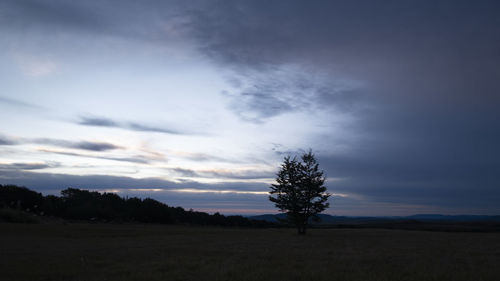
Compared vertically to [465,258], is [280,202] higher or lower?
higher

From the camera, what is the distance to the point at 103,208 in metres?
81.8

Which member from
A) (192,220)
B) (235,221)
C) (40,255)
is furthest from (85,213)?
(40,255)

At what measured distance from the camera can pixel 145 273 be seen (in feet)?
51.9

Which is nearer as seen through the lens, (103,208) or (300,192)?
(300,192)

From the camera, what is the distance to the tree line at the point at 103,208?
77.1 meters

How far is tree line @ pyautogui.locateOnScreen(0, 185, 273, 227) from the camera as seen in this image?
77125 millimetres

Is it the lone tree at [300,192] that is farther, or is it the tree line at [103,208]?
the tree line at [103,208]

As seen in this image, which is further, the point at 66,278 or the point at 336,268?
the point at 336,268

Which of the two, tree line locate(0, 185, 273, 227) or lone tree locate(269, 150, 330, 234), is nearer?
lone tree locate(269, 150, 330, 234)

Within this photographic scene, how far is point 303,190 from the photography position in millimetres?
49844

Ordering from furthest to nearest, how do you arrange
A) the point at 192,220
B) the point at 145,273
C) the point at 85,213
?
the point at 192,220
the point at 85,213
the point at 145,273

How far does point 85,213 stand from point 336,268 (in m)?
71.9

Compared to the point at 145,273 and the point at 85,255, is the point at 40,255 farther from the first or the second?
the point at 145,273

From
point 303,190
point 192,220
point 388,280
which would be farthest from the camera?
point 192,220
